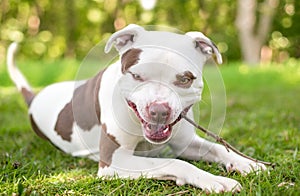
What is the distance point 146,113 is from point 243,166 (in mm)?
757

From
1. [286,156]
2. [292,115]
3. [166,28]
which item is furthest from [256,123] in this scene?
[166,28]

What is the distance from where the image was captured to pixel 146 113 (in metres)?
2.08

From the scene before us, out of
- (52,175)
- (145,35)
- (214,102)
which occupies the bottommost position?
(52,175)

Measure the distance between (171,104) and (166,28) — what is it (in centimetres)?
46

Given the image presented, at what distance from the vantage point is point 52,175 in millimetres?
2645

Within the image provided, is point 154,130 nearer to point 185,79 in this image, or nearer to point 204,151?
point 185,79

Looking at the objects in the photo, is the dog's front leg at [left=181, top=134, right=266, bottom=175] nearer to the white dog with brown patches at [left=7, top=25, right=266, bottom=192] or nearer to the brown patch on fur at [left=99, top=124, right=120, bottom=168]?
the white dog with brown patches at [left=7, top=25, right=266, bottom=192]

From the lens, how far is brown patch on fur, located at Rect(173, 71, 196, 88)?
2.09 metres

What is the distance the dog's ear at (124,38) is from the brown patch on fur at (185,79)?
365 millimetres

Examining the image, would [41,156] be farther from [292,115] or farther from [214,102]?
[292,115]

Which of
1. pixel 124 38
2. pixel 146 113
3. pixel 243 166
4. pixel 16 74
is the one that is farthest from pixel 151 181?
pixel 16 74

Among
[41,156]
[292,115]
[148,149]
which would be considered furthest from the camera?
[292,115]

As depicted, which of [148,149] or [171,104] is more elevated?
[171,104]

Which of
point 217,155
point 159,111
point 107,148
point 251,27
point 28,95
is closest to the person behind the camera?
point 159,111
